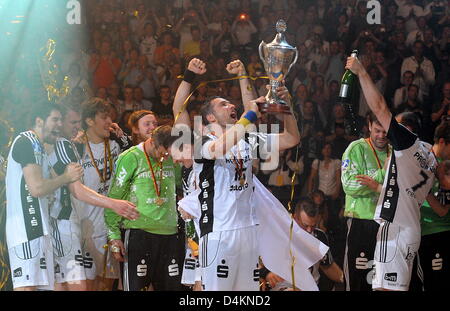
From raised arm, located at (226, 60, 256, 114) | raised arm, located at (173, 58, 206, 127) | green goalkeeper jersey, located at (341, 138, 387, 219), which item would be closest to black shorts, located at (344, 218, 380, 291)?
green goalkeeper jersey, located at (341, 138, 387, 219)

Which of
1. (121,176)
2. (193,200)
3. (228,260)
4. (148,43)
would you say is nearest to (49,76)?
(121,176)

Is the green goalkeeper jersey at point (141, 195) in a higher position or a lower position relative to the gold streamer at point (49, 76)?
lower

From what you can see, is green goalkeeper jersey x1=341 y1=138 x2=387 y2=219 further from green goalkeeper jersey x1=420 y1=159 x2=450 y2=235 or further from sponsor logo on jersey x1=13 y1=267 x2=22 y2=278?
sponsor logo on jersey x1=13 y1=267 x2=22 y2=278

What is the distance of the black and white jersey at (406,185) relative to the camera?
779 centimetres

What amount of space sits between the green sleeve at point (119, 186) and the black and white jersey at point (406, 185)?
7.35 ft

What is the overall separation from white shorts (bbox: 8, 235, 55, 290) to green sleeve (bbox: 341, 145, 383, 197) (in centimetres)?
288

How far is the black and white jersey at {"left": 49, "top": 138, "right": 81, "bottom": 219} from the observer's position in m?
7.95

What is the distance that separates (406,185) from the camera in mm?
7852

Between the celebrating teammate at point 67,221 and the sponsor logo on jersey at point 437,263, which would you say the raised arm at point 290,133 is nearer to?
the celebrating teammate at point 67,221

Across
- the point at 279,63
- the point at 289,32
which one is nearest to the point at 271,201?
the point at 279,63

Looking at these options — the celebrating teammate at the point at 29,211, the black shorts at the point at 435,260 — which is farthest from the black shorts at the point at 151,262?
the black shorts at the point at 435,260

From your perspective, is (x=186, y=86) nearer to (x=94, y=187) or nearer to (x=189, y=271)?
(x=94, y=187)
